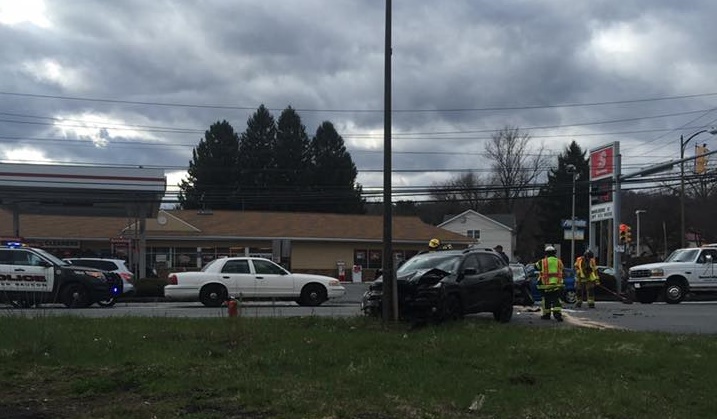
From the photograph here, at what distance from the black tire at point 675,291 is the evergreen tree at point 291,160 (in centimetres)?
4775

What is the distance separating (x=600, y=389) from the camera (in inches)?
318

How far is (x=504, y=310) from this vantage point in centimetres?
1548

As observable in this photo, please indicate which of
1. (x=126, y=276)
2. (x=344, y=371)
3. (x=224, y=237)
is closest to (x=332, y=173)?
(x=224, y=237)

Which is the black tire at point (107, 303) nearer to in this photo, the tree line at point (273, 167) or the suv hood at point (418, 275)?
the suv hood at point (418, 275)

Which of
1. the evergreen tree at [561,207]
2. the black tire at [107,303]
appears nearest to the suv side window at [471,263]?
the black tire at [107,303]

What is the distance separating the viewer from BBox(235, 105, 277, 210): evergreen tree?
71812 mm

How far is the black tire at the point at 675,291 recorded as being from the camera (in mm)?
25509

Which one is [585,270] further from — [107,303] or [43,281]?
[43,281]

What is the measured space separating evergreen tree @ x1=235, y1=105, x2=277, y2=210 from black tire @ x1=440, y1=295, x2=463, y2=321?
2188 inches

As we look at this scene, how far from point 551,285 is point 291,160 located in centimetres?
6182

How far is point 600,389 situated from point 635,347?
2847 mm

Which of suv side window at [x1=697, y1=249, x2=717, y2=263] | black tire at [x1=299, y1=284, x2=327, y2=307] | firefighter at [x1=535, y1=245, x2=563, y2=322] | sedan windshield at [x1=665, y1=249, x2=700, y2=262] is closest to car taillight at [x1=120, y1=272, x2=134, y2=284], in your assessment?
black tire at [x1=299, y1=284, x2=327, y2=307]

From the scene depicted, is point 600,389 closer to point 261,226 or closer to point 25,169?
point 25,169

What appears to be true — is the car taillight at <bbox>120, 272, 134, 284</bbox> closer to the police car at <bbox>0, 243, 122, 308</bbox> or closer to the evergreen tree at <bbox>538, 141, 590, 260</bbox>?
the police car at <bbox>0, 243, 122, 308</bbox>
